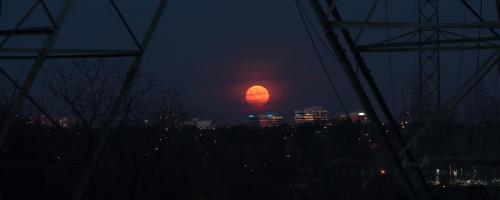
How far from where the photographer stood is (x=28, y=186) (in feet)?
65.6

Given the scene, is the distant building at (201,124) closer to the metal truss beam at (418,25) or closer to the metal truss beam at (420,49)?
the metal truss beam at (420,49)

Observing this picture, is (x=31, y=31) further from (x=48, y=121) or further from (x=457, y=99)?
Result: (x=48, y=121)

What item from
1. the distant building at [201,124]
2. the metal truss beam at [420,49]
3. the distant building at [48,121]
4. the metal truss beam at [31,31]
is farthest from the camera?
the distant building at [201,124]

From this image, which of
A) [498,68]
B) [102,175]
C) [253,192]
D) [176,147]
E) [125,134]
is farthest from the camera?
[253,192]

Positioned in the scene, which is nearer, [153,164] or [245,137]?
[153,164]

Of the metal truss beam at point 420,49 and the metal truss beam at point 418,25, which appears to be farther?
the metal truss beam at point 420,49

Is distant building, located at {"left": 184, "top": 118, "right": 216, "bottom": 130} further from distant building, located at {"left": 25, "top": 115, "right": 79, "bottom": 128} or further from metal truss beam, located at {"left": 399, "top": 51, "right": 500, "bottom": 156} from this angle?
metal truss beam, located at {"left": 399, "top": 51, "right": 500, "bottom": 156}

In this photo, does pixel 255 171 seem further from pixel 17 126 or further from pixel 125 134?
pixel 17 126

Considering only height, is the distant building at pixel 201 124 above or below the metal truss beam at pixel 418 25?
above

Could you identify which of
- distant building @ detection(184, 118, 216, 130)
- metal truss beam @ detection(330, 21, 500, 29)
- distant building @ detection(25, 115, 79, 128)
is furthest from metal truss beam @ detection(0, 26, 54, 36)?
distant building @ detection(184, 118, 216, 130)

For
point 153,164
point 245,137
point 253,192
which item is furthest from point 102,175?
point 245,137

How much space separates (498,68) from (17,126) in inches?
540

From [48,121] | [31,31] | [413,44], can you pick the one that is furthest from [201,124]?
[31,31]

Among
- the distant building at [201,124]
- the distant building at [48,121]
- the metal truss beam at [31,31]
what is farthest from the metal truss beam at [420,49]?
the distant building at [201,124]
